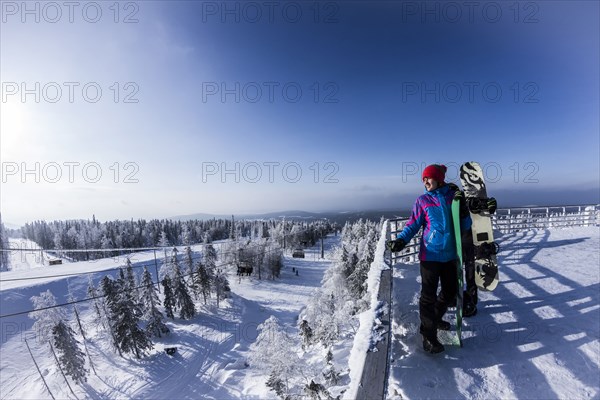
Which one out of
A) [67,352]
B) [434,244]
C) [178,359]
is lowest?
[178,359]

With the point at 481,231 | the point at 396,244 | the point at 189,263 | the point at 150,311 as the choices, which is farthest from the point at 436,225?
the point at 189,263

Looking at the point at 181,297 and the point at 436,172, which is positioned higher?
the point at 436,172

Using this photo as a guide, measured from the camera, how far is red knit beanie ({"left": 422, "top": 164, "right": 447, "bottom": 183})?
11.7 feet

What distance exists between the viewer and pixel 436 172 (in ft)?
11.6

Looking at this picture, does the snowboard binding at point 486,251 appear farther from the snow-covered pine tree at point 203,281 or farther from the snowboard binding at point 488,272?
the snow-covered pine tree at point 203,281

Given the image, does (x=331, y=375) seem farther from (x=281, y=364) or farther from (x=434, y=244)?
(x=281, y=364)

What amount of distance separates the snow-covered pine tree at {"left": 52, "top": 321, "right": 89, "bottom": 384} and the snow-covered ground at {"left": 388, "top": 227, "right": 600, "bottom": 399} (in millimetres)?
42237

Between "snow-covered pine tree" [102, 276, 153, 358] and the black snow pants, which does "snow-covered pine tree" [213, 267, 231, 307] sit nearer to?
"snow-covered pine tree" [102, 276, 153, 358]

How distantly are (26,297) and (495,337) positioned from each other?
99407mm

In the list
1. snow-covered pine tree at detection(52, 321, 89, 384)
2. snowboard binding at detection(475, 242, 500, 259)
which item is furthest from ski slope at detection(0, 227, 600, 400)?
snow-covered pine tree at detection(52, 321, 89, 384)

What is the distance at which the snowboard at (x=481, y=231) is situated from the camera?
510cm

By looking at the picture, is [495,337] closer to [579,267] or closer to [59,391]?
[579,267]

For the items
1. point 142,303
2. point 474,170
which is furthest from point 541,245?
point 142,303

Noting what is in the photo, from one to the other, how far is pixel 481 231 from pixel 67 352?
148 feet
